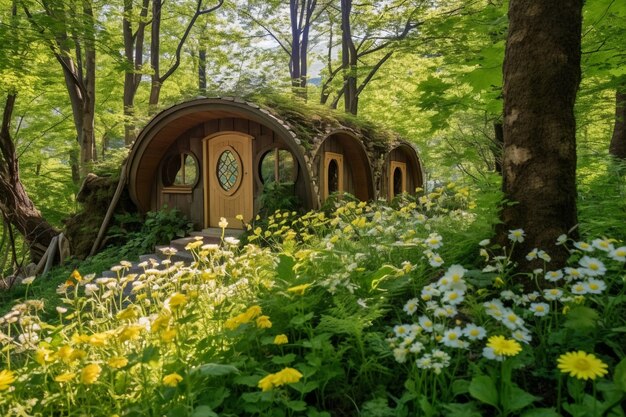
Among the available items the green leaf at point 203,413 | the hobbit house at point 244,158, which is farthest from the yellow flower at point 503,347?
the hobbit house at point 244,158

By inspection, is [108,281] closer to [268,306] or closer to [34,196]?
[268,306]

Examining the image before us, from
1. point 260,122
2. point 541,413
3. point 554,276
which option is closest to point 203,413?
point 541,413

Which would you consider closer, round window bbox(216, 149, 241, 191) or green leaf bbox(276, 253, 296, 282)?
green leaf bbox(276, 253, 296, 282)

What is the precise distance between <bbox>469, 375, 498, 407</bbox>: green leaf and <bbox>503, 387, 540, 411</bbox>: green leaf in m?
0.04

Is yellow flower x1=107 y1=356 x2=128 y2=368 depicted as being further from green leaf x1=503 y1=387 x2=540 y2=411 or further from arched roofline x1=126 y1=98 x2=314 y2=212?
arched roofline x1=126 y1=98 x2=314 y2=212

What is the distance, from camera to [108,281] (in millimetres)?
2475

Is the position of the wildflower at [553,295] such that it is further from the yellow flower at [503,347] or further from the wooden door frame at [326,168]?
the wooden door frame at [326,168]

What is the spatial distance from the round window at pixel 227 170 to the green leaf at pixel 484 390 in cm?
808

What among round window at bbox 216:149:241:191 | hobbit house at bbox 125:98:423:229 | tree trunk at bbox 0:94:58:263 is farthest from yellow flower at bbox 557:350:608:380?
tree trunk at bbox 0:94:58:263

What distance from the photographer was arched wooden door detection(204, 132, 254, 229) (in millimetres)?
8961

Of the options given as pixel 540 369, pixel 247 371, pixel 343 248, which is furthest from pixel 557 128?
pixel 247 371

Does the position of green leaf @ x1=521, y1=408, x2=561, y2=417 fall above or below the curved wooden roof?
below

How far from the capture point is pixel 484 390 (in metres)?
1.36

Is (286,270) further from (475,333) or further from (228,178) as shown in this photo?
(228,178)
